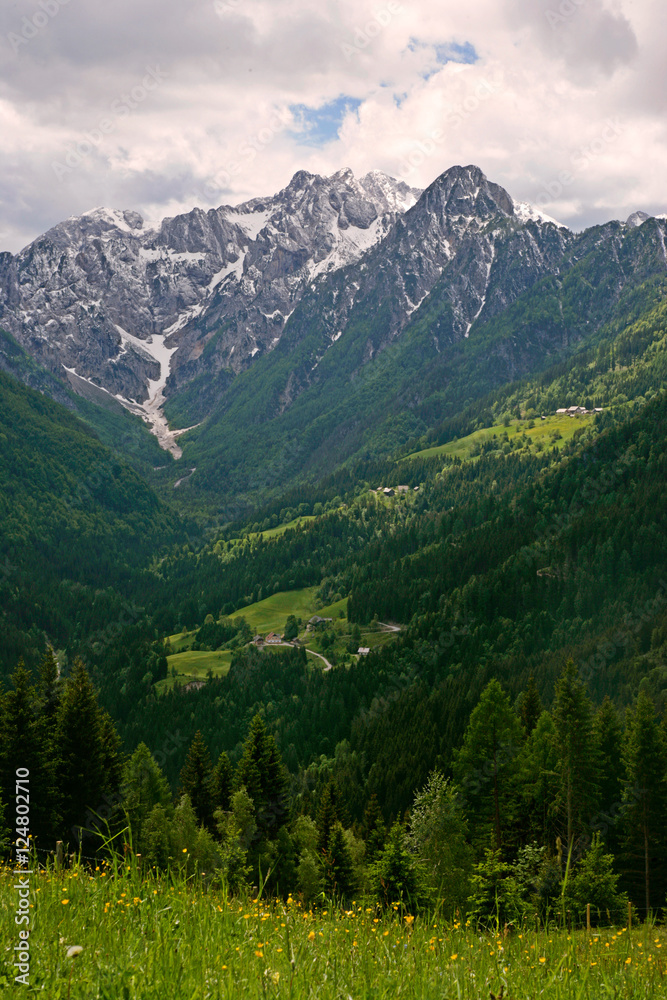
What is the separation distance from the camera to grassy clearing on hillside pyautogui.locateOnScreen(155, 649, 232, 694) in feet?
589

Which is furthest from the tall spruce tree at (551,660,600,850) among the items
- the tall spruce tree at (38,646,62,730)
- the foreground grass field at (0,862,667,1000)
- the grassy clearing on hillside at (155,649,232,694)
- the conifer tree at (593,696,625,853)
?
the grassy clearing on hillside at (155,649,232,694)

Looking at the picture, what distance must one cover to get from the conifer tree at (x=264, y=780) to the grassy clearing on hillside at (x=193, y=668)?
129m

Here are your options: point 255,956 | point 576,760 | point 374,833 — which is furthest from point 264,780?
point 255,956

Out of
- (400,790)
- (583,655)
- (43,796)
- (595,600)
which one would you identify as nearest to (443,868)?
(43,796)

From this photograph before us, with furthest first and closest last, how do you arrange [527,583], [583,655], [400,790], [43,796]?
[527,583] < [583,655] < [400,790] < [43,796]

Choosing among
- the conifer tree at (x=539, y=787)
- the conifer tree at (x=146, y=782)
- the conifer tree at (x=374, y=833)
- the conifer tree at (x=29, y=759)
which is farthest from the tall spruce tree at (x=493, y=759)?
the conifer tree at (x=29, y=759)

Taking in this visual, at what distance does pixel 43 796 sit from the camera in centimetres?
3772

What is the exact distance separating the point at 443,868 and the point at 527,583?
151m

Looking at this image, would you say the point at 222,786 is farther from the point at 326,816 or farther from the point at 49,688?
the point at 49,688

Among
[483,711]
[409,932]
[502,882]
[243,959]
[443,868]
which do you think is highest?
[243,959]

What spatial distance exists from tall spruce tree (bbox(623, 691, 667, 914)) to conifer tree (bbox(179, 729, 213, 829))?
3239 centimetres

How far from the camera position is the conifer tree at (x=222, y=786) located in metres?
54.5

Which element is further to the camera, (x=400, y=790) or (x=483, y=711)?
(x=400, y=790)

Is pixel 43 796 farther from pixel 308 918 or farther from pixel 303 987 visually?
pixel 303 987
